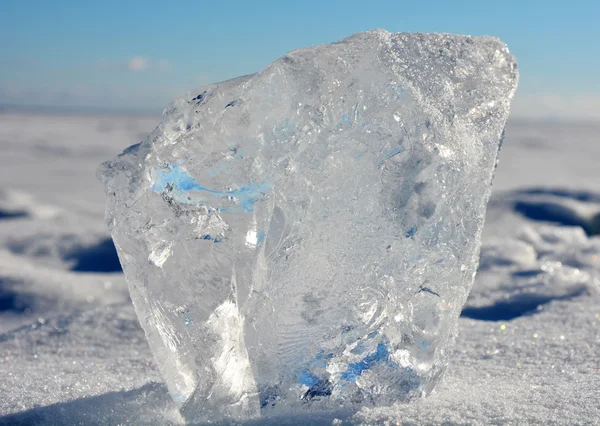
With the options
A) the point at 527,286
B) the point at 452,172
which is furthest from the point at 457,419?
the point at 527,286

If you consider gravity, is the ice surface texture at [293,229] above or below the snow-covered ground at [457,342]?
above

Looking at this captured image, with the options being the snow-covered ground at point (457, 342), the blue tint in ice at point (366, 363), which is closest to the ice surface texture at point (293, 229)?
the blue tint in ice at point (366, 363)

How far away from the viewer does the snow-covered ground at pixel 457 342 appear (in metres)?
1.39

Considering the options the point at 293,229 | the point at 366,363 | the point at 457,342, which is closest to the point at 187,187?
the point at 293,229

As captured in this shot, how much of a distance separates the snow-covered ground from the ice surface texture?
120 mm

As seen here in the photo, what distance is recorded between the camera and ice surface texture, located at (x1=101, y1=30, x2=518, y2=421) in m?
1.34

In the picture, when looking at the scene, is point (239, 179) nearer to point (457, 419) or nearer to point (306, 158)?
point (306, 158)

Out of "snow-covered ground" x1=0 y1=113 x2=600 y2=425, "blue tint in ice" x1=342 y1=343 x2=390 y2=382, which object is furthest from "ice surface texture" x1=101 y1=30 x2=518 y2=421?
"snow-covered ground" x1=0 y1=113 x2=600 y2=425

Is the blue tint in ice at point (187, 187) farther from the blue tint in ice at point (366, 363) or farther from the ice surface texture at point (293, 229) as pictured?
the blue tint in ice at point (366, 363)

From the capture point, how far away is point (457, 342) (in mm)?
2070

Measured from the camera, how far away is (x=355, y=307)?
1.38 meters

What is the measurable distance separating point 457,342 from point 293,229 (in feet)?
3.11

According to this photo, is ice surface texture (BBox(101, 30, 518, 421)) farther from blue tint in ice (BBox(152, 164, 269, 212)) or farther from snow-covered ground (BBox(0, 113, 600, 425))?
snow-covered ground (BBox(0, 113, 600, 425))

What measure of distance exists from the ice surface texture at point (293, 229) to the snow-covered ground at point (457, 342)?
0.12 m
